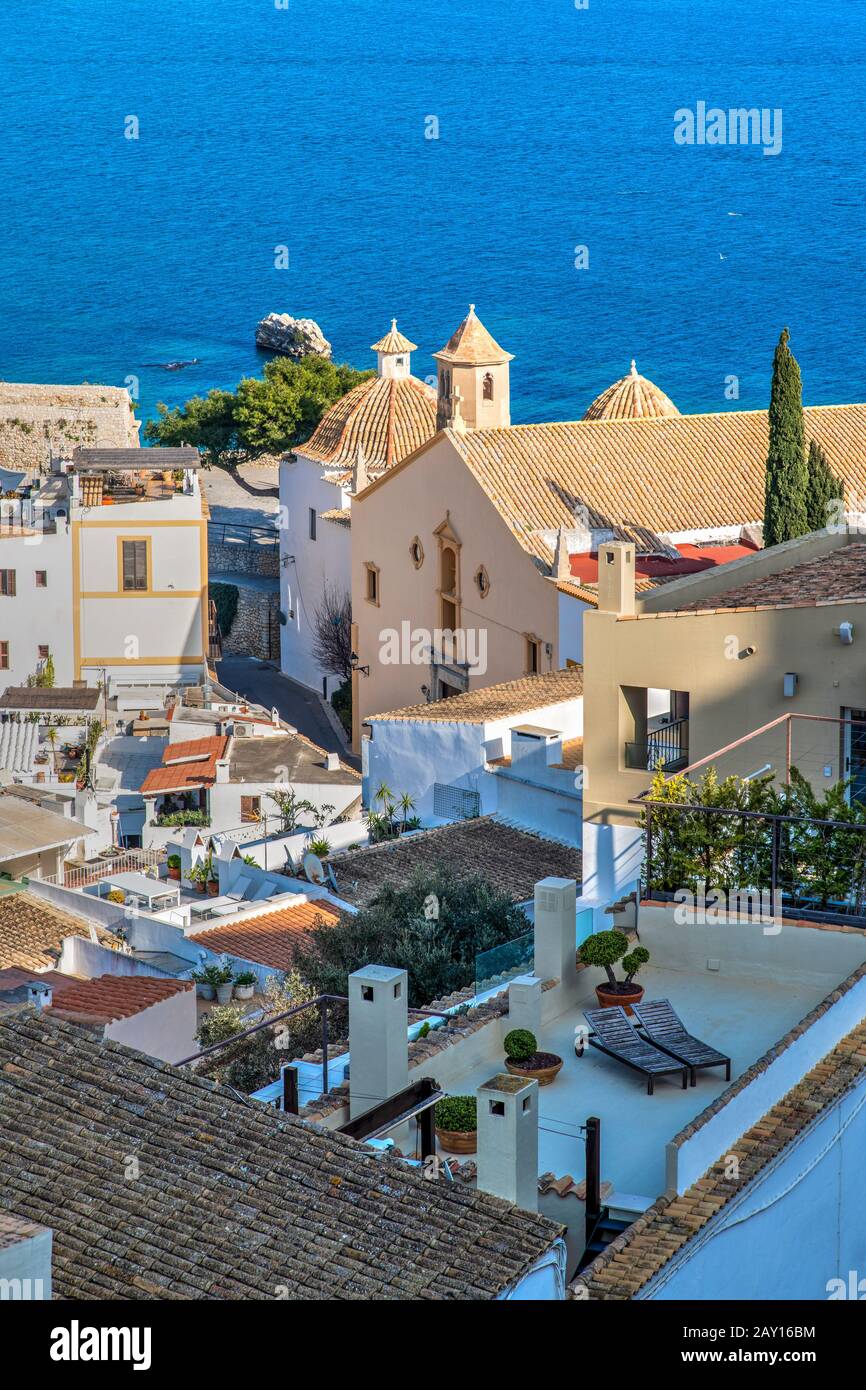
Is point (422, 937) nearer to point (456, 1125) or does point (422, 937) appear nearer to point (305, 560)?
point (456, 1125)

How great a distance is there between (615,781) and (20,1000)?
20.0ft

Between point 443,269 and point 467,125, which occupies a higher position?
point 467,125

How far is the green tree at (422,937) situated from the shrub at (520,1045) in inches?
178

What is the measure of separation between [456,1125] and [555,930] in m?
2.58

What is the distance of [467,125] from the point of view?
608 feet

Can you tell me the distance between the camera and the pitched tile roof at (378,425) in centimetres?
5194

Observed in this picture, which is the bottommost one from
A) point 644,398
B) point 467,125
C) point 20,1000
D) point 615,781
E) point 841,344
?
point 20,1000

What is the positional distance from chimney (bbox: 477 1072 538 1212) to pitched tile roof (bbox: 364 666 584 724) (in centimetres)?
1832

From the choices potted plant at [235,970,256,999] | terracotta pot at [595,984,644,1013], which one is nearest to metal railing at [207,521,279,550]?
potted plant at [235,970,256,999]

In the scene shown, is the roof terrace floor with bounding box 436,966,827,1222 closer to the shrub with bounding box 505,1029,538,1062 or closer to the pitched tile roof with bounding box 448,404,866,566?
the shrub with bounding box 505,1029,538,1062

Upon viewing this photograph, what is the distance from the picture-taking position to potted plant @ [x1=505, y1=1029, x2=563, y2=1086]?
12.8 meters
